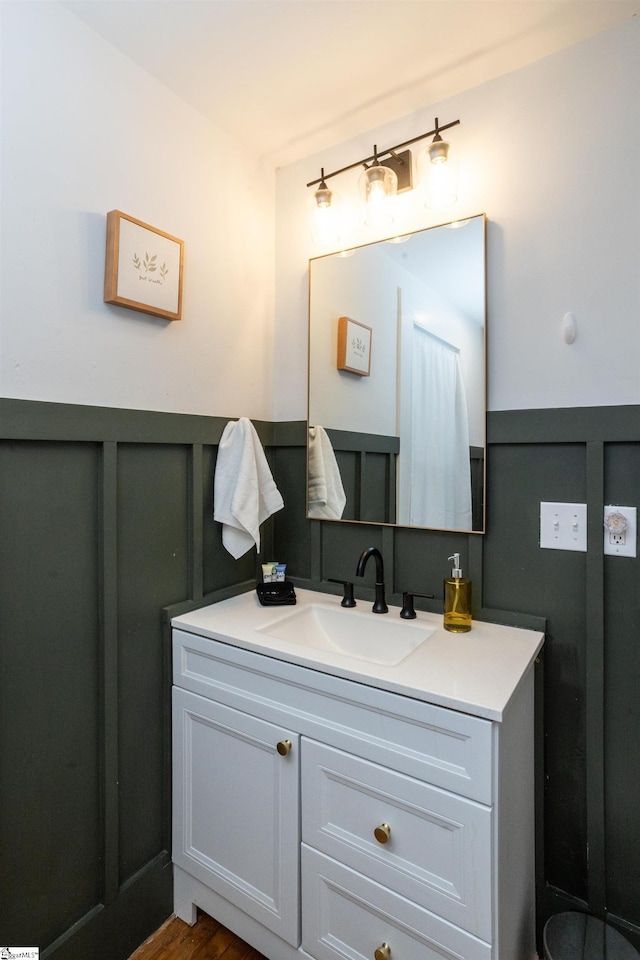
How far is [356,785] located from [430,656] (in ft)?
1.07

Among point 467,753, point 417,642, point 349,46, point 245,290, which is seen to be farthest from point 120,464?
point 349,46

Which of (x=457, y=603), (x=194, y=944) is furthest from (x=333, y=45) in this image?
(x=194, y=944)

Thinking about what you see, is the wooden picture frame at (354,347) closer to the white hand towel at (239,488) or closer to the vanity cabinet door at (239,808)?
the white hand towel at (239,488)

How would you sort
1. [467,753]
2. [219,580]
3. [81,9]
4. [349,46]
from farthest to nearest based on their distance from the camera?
[219,580] → [349,46] → [81,9] → [467,753]

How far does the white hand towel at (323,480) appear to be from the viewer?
1.73m

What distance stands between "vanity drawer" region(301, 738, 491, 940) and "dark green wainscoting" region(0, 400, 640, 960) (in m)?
0.48

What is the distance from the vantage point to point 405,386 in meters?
1.55

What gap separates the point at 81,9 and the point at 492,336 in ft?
4.36

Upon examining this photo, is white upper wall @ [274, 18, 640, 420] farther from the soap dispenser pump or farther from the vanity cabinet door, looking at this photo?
the vanity cabinet door

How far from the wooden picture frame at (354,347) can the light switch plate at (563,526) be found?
0.70 meters

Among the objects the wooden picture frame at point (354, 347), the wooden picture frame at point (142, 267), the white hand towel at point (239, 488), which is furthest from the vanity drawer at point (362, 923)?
the wooden picture frame at point (142, 267)

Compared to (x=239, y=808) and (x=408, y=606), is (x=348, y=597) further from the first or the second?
(x=239, y=808)

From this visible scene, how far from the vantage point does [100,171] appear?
1.30 metres

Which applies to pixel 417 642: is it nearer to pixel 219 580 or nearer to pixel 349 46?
pixel 219 580
